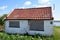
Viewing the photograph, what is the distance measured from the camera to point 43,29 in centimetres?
2366

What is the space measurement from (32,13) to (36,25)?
2.61 m

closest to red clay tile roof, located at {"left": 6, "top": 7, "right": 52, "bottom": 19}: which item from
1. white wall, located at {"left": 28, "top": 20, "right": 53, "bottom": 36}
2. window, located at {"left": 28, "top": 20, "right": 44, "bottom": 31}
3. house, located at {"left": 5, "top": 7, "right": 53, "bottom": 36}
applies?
house, located at {"left": 5, "top": 7, "right": 53, "bottom": 36}

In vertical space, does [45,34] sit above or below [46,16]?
below

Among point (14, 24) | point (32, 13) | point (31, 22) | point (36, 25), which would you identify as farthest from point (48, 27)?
point (14, 24)

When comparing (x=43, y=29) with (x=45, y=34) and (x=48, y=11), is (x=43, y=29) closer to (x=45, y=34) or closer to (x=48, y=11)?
(x=45, y=34)

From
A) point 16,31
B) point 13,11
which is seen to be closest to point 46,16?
point 16,31

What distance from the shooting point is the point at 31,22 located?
2444 centimetres

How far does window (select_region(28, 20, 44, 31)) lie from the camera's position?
2381cm

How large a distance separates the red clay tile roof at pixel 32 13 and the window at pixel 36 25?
2.33ft

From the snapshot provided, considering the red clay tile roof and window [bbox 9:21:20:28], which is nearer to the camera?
the red clay tile roof

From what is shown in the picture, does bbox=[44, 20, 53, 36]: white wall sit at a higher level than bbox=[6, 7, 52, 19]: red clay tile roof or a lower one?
lower

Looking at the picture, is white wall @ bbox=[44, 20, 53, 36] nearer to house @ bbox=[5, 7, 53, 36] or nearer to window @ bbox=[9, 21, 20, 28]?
house @ bbox=[5, 7, 53, 36]

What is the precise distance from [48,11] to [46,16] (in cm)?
165

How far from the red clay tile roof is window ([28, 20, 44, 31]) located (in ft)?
2.33
